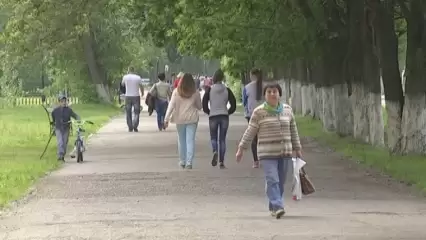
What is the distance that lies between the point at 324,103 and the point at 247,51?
2665mm

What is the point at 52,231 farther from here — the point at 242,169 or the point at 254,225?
the point at 242,169

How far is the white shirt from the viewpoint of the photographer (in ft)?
91.4

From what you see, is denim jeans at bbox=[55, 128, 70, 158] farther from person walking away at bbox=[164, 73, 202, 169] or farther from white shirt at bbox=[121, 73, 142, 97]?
white shirt at bbox=[121, 73, 142, 97]

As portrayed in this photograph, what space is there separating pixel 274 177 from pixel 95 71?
1538 inches

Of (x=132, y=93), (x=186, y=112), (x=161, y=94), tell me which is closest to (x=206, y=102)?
(x=186, y=112)

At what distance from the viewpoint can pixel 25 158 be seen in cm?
1983

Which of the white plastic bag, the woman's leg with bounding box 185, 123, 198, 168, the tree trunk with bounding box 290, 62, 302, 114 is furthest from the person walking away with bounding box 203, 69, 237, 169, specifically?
the tree trunk with bounding box 290, 62, 302, 114

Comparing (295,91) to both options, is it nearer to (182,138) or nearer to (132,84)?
(132,84)

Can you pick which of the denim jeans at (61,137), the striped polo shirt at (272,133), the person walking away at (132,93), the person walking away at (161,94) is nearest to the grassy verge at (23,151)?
the denim jeans at (61,137)

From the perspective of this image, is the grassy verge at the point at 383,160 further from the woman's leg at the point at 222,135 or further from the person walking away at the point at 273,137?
the person walking away at the point at 273,137

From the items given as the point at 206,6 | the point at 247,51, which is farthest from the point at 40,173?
the point at 247,51

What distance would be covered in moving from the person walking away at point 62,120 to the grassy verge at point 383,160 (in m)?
5.36

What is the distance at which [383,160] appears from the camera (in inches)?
698

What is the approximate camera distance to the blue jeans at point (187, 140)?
16844 mm
